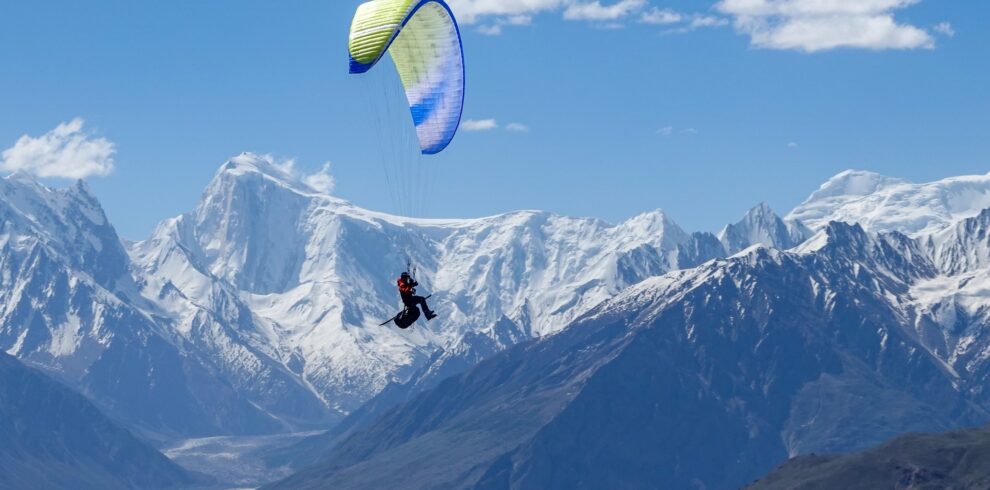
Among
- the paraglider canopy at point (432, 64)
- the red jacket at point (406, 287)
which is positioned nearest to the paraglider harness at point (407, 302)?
the red jacket at point (406, 287)

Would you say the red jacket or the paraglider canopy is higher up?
the paraglider canopy

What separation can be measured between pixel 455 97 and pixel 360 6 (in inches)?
476

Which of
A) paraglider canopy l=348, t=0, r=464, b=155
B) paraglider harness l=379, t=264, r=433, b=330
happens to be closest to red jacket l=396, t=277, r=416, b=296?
paraglider harness l=379, t=264, r=433, b=330

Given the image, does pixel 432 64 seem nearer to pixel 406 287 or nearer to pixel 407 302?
pixel 406 287

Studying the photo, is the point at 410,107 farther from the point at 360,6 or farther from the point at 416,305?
the point at 416,305

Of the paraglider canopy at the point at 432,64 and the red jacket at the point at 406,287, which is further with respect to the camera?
the paraglider canopy at the point at 432,64

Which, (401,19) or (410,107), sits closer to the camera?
(401,19)

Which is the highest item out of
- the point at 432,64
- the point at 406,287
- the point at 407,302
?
the point at 432,64

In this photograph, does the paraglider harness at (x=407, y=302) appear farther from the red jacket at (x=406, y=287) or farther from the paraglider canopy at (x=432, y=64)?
the paraglider canopy at (x=432, y=64)

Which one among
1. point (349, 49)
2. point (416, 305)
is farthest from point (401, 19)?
point (416, 305)

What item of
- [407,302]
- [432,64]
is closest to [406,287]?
[407,302]

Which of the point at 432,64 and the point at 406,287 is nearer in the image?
the point at 406,287

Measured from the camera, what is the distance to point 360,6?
165125 mm

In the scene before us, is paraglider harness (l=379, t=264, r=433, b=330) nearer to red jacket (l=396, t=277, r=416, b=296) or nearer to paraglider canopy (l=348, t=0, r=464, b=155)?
red jacket (l=396, t=277, r=416, b=296)
